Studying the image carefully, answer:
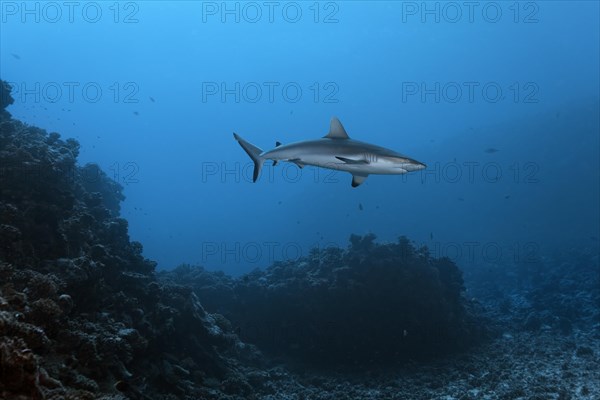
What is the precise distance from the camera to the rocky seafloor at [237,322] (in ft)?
19.3

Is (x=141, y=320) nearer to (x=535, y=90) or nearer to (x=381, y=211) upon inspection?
(x=381, y=211)

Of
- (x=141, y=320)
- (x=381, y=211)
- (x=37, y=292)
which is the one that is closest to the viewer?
(x=37, y=292)

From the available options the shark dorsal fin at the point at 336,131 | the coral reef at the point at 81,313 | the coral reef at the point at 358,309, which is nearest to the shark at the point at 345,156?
the shark dorsal fin at the point at 336,131

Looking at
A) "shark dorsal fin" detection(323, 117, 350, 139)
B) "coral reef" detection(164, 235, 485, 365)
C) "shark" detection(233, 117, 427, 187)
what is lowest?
"coral reef" detection(164, 235, 485, 365)

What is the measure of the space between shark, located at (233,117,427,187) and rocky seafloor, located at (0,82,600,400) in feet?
16.1

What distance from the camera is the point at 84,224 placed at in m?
9.85

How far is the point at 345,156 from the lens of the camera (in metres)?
6.84

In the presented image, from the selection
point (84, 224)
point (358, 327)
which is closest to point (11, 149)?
point (84, 224)

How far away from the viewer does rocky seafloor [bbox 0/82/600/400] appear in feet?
19.3

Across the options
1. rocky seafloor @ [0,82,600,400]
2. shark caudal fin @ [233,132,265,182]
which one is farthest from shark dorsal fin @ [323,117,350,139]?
rocky seafloor @ [0,82,600,400]

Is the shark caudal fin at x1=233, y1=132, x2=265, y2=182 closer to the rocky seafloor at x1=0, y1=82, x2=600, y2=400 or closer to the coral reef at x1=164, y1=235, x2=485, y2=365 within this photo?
the rocky seafloor at x1=0, y1=82, x2=600, y2=400

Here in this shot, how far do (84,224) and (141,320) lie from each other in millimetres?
3235

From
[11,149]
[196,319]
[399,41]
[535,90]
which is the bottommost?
[196,319]

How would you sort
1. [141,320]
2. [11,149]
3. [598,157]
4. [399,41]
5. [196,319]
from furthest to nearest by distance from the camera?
[399,41], [598,157], [196,319], [11,149], [141,320]
